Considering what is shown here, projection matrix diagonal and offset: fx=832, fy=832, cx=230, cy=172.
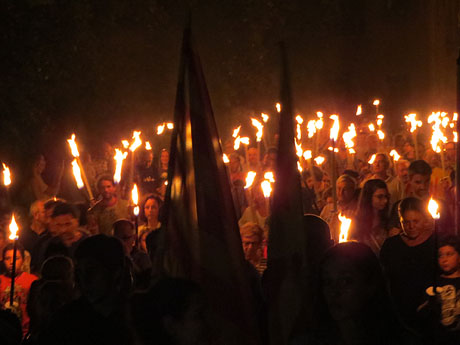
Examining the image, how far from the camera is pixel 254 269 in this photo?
5234 mm

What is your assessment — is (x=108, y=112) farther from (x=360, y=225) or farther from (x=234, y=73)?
(x=360, y=225)

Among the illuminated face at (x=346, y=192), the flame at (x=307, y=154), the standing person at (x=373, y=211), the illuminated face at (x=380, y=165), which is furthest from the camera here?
the flame at (x=307, y=154)

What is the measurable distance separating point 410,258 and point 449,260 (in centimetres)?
39

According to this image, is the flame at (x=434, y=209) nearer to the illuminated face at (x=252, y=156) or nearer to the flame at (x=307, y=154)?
the flame at (x=307, y=154)

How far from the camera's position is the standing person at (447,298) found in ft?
16.2

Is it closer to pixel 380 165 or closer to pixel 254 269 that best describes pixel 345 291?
pixel 254 269

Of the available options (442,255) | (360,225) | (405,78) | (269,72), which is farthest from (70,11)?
(405,78)

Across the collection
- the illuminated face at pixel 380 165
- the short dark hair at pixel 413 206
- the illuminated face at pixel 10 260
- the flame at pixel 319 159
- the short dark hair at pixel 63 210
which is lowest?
the illuminated face at pixel 10 260

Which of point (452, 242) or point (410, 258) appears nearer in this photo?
point (452, 242)

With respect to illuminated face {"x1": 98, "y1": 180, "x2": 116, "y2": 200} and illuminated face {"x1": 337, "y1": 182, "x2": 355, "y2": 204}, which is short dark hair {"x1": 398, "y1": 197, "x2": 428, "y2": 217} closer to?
illuminated face {"x1": 337, "y1": 182, "x2": 355, "y2": 204}

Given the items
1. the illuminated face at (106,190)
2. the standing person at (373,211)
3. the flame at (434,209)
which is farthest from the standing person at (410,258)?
the illuminated face at (106,190)

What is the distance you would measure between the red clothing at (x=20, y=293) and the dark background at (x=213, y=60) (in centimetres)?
394

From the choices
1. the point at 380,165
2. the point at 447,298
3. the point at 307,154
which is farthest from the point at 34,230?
the point at 447,298

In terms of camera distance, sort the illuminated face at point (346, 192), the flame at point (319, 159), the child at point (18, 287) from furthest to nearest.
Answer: the flame at point (319, 159) → the illuminated face at point (346, 192) → the child at point (18, 287)
